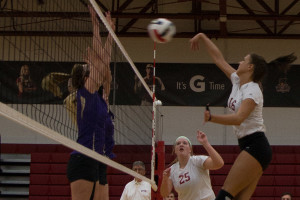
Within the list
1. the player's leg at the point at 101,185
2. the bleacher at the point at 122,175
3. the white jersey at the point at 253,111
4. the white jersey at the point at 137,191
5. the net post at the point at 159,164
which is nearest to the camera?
the white jersey at the point at 253,111

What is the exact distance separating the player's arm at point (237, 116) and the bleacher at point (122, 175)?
940cm

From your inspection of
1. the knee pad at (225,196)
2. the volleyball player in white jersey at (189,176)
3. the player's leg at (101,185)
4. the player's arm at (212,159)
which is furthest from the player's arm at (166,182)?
the knee pad at (225,196)

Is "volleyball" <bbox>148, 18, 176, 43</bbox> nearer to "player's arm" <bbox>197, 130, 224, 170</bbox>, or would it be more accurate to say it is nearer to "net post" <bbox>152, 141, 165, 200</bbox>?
"player's arm" <bbox>197, 130, 224, 170</bbox>

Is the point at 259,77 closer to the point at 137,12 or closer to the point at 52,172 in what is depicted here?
the point at 52,172

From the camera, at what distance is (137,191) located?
28.8 ft

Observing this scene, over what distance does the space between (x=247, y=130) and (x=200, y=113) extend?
39.9ft

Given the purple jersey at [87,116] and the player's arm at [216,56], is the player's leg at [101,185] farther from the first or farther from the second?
the player's arm at [216,56]

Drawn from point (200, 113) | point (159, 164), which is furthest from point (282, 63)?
point (200, 113)

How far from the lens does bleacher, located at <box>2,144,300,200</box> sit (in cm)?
1394

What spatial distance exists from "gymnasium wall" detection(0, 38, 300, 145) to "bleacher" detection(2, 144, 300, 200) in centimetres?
129

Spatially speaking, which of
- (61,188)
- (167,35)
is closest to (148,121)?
(61,188)

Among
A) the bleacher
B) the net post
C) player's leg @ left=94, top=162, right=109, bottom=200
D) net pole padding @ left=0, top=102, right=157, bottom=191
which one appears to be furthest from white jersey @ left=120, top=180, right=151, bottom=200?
the bleacher

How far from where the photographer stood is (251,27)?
56.4 ft

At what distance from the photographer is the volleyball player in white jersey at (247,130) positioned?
4.20m
